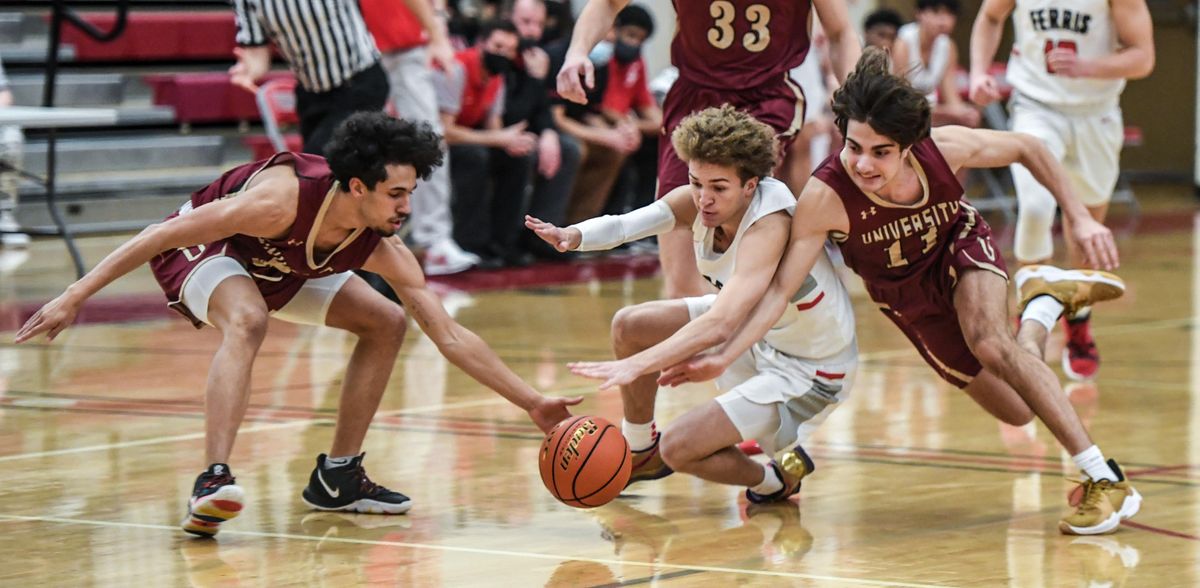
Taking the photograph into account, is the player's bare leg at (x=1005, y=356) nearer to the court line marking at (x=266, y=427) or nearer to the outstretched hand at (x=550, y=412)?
the outstretched hand at (x=550, y=412)

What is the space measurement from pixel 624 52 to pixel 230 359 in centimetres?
819

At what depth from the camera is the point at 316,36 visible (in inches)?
340

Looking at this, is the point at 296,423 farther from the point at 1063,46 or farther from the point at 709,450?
the point at 1063,46

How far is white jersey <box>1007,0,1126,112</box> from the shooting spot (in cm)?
732

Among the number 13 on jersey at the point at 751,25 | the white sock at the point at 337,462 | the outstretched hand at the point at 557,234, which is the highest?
the number 13 on jersey at the point at 751,25

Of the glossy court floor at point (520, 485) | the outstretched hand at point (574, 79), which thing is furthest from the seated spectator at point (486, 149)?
the outstretched hand at point (574, 79)

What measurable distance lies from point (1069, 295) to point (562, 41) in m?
6.81

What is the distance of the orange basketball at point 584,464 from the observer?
15.3 feet

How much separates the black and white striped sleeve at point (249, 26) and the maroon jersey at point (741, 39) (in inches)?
133

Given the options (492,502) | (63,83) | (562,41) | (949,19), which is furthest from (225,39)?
(492,502)

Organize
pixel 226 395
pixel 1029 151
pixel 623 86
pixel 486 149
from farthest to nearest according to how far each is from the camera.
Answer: pixel 623 86 < pixel 486 149 < pixel 1029 151 < pixel 226 395

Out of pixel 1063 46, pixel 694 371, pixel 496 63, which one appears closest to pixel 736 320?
pixel 694 371

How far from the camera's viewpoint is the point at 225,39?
14.4 metres

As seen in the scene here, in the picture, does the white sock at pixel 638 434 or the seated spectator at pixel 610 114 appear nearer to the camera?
the white sock at pixel 638 434
